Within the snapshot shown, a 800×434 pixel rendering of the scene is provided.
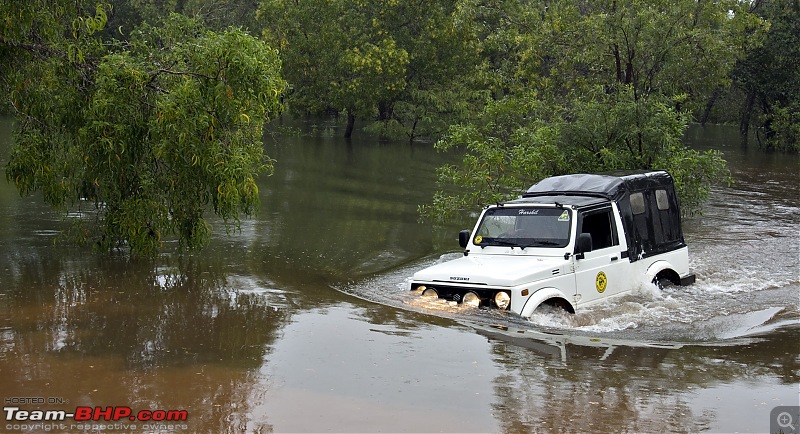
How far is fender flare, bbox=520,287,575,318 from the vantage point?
418 inches

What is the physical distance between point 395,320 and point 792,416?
5.05m

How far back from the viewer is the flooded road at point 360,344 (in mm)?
7703

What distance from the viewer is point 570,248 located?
11.5 meters

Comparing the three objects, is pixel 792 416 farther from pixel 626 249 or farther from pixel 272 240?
pixel 272 240

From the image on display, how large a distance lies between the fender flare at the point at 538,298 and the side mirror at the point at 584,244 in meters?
0.64

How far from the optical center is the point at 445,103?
4294cm

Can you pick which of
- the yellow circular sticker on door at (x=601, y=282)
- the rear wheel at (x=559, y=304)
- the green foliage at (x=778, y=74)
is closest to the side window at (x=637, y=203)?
the yellow circular sticker on door at (x=601, y=282)

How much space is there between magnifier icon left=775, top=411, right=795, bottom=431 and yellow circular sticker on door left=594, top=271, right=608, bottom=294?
4.12m

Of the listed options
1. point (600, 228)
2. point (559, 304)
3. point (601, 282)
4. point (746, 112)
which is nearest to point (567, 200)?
point (600, 228)

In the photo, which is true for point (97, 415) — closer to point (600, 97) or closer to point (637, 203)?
point (637, 203)

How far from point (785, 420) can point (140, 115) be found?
384 inches

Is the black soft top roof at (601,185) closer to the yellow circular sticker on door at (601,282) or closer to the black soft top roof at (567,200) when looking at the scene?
the black soft top roof at (567,200)

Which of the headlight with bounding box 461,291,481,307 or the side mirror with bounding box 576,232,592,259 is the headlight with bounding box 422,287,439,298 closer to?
the headlight with bounding box 461,291,481,307

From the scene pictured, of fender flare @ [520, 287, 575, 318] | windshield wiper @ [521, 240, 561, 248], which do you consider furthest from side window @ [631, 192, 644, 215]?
fender flare @ [520, 287, 575, 318]
